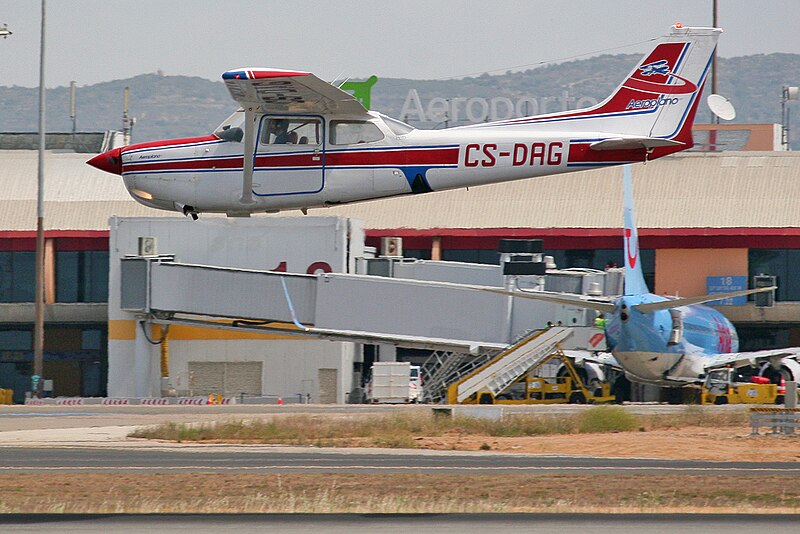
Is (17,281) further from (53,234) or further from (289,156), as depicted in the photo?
(289,156)

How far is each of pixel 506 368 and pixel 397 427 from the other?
1487 cm

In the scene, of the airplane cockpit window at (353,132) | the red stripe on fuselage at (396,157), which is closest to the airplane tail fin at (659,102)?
the red stripe on fuselage at (396,157)

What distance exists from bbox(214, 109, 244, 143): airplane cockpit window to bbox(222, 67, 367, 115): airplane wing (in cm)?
84

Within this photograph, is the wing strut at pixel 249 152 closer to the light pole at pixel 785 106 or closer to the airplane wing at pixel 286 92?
the airplane wing at pixel 286 92

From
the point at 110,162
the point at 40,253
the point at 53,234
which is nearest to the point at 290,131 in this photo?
the point at 110,162

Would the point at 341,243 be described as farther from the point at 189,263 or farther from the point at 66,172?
the point at 66,172

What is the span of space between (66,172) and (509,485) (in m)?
55.6

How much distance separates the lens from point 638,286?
50.8 m

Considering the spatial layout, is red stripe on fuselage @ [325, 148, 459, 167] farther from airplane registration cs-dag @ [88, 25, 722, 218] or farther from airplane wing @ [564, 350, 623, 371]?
airplane wing @ [564, 350, 623, 371]

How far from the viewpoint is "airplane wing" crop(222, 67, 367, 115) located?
2439cm

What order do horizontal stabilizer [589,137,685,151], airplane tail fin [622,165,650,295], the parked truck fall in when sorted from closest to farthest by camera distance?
1. horizontal stabilizer [589,137,685,151]
2. airplane tail fin [622,165,650,295]
3. the parked truck

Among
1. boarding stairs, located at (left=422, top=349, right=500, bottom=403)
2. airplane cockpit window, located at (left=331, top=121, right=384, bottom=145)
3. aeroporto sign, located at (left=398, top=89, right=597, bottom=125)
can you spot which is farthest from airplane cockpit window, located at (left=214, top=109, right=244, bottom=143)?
aeroporto sign, located at (left=398, top=89, right=597, bottom=125)

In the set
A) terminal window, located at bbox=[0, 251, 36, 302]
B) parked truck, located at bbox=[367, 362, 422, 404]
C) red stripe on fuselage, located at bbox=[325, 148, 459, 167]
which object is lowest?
parked truck, located at bbox=[367, 362, 422, 404]

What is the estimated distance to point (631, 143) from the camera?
25.9 m
